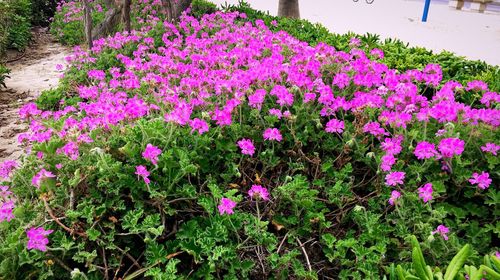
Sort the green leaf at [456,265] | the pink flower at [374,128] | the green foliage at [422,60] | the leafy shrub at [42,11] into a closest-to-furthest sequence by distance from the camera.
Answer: the green leaf at [456,265], the pink flower at [374,128], the green foliage at [422,60], the leafy shrub at [42,11]

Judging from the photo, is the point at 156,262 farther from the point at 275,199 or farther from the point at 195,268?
the point at 275,199

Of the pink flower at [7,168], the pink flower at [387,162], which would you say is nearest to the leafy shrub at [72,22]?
the pink flower at [7,168]

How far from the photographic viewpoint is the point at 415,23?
11711 mm

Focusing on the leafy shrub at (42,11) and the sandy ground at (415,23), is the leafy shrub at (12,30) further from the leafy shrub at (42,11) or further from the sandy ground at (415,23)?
the sandy ground at (415,23)

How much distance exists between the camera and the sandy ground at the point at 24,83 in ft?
15.7

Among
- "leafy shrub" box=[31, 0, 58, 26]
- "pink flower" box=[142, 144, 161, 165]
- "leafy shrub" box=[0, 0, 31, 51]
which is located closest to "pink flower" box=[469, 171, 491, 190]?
"pink flower" box=[142, 144, 161, 165]

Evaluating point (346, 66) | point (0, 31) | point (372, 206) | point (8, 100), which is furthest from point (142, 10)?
point (372, 206)

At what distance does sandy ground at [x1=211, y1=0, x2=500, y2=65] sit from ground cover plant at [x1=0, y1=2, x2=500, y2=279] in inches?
254

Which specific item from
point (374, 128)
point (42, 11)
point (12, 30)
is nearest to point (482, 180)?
point (374, 128)

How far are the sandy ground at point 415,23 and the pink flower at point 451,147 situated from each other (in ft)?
21.9

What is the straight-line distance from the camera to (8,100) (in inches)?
241

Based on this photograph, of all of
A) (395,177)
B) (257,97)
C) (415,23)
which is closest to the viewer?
(395,177)

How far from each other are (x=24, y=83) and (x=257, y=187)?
6152 mm

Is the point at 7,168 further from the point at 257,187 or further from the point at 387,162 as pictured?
the point at 387,162
